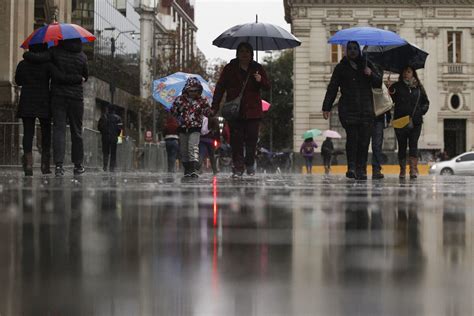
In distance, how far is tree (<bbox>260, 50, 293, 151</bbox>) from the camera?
7481 cm

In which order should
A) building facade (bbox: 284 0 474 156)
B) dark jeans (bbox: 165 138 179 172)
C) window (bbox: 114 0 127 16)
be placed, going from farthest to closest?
window (bbox: 114 0 127 16) → building facade (bbox: 284 0 474 156) → dark jeans (bbox: 165 138 179 172)

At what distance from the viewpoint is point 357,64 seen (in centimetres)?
1191

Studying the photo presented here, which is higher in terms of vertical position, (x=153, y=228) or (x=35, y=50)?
(x=35, y=50)

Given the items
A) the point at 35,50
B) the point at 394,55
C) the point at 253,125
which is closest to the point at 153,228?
the point at 253,125

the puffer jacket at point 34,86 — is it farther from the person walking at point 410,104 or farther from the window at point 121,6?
the window at point 121,6

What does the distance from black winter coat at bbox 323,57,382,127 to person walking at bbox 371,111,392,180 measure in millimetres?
1756

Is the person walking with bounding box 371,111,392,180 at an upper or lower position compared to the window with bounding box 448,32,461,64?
lower

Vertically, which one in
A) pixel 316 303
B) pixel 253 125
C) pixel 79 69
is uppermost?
pixel 79 69

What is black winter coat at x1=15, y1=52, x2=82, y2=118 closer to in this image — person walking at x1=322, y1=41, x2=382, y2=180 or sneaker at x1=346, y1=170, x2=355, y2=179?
person walking at x1=322, y1=41, x2=382, y2=180

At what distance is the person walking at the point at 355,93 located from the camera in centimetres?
1178

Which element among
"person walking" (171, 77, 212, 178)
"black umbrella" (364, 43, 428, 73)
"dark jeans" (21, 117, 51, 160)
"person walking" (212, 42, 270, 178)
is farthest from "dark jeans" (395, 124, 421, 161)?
"dark jeans" (21, 117, 51, 160)

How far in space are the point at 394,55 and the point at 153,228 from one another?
11.9m

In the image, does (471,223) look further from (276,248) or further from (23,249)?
(23,249)

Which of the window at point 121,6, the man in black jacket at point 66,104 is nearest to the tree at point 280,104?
the window at point 121,6
